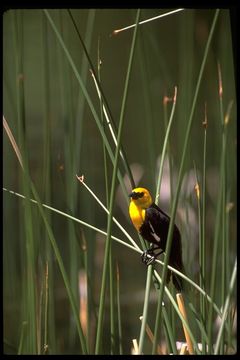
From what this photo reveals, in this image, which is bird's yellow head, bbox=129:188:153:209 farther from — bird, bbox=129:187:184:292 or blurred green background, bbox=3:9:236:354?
blurred green background, bbox=3:9:236:354

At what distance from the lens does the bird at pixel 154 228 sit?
3.90ft

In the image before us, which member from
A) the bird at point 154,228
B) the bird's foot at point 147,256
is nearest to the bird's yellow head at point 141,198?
the bird at point 154,228

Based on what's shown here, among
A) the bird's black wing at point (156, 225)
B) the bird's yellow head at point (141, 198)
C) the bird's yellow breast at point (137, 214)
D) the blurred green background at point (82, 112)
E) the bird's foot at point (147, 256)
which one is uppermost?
the blurred green background at point (82, 112)

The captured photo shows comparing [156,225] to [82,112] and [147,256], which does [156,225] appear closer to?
[147,256]

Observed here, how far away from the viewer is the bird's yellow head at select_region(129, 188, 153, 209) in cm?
118

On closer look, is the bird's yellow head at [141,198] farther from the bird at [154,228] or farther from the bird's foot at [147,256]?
the bird's foot at [147,256]

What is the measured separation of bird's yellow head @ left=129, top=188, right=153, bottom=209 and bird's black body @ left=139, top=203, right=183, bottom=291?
14 mm

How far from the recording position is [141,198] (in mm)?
1184

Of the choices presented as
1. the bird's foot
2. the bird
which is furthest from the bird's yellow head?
the bird's foot

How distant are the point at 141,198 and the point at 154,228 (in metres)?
0.08

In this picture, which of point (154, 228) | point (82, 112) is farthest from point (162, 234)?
point (82, 112)

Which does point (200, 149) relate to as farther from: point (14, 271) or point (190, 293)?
point (14, 271)

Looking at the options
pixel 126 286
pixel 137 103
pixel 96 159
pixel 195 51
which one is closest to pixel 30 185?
pixel 195 51

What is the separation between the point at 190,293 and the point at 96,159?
846 millimetres
